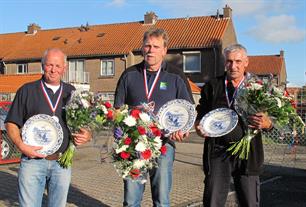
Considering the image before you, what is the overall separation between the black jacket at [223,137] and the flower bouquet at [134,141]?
77 centimetres

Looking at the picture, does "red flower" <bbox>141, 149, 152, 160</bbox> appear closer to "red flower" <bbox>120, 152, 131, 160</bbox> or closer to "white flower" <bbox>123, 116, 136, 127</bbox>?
"red flower" <bbox>120, 152, 131, 160</bbox>

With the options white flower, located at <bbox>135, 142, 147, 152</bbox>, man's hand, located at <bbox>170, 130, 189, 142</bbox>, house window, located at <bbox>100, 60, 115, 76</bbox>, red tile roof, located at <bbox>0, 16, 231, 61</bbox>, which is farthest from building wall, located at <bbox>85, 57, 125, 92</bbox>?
white flower, located at <bbox>135, 142, 147, 152</bbox>

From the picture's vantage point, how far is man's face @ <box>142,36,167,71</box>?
14.7ft

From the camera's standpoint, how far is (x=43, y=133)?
417cm

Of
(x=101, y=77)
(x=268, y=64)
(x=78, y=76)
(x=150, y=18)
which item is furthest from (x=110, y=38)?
(x=268, y=64)

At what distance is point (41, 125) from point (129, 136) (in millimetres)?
831

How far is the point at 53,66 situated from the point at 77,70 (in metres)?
33.8

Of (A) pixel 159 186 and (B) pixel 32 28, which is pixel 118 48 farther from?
(A) pixel 159 186

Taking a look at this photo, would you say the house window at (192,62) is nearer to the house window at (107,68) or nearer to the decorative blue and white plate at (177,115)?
the house window at (107,68)

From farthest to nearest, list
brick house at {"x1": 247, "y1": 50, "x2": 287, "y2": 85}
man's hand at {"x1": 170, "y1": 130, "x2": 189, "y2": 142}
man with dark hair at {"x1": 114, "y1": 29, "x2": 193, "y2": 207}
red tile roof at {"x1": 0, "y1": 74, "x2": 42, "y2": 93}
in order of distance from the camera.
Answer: brick house at {"x1": 247, "y1": 50, "x2": 287, "y2": 85}, red tile roof at {"x1": 0, "y1": 74, "x2": 42, "y2": 93}, man with dark hair at {"x1": 114, "y1": 29, "x2": 193, "y2": 207}, man's hand at {"x1": 170, "y1": 130, "x2": 189, "y2": 142}

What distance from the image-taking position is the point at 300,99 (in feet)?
31.2

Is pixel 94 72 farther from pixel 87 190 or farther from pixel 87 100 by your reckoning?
pixel 87 100

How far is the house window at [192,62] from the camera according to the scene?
34.0 metres

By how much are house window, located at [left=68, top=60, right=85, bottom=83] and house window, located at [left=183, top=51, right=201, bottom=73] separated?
28.4 ft
